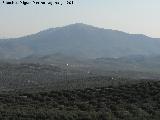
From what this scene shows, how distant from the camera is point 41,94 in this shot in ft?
140

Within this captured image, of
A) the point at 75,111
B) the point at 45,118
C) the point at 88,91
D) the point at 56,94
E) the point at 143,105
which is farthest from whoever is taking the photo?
the point at 88,91

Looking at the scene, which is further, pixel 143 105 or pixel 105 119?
pixel 143 105

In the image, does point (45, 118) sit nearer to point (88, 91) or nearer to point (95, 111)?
point (95, 111)

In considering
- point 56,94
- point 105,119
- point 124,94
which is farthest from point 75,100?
point 105,119

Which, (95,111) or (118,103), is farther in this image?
(118,103)

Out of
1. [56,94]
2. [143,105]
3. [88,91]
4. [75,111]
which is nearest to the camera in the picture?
[75,111]

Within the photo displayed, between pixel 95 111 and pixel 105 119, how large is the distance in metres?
2.84

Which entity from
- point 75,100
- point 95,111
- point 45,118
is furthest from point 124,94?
point 45,118

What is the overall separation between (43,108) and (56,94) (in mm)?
7324

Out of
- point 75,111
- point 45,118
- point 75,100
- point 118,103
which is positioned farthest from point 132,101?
point 45,118

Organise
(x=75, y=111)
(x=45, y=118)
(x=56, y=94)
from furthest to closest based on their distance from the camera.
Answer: (x=56, y=94) → (x=75, y=111) → (x=45, y=118)

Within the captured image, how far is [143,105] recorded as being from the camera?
38.4 metres

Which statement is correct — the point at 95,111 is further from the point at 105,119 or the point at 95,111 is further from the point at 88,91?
the point at 88,91

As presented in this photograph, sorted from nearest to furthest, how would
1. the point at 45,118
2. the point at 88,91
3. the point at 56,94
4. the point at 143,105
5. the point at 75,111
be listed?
1. the point at 45,118
2. the point at 75,111
3. the point at 143,105
4. the point at 56,94
5. the point at 88,91
